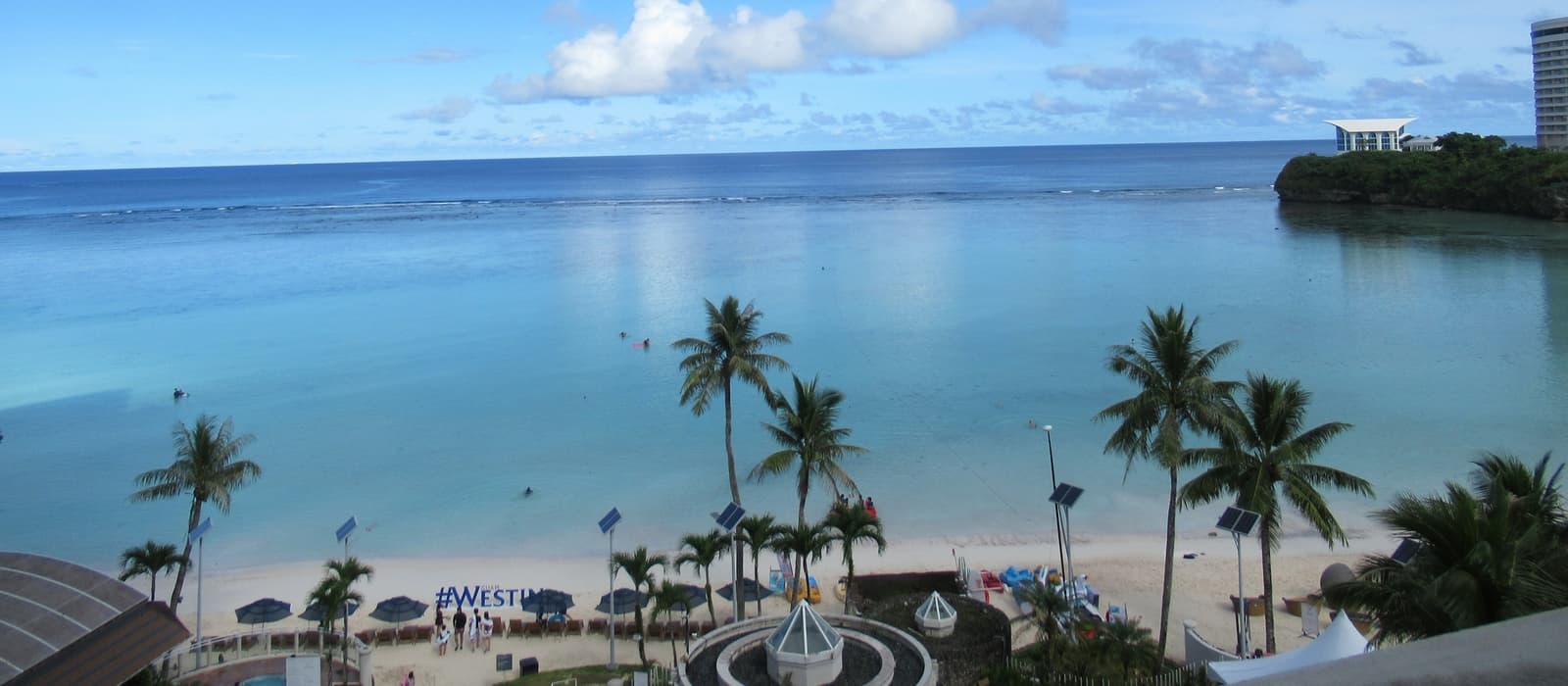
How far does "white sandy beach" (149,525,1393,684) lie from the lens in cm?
2253

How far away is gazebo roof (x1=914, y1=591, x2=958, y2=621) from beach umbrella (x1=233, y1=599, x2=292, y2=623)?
12.8 metres

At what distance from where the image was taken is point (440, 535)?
30547 millimetres

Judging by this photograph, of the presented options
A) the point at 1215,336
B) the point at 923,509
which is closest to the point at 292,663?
the point at 923,509

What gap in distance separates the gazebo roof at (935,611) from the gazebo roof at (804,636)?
4437mm

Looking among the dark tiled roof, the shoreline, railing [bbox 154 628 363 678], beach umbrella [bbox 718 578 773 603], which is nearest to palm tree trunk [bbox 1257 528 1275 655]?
the shoreline

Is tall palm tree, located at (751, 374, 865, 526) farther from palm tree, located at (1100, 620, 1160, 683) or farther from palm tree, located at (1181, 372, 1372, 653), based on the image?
palm tree, located at (1181, 372, 1372, 653)

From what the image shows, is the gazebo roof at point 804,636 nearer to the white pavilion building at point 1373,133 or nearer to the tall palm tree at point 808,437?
the tall palm tree at point 808,437

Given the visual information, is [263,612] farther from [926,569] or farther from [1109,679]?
[1109,679]

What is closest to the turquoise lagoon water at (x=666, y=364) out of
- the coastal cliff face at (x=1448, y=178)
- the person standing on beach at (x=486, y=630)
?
the coastal cliff face at (x=1448, y=178)

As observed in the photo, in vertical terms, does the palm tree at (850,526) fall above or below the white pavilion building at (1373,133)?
below

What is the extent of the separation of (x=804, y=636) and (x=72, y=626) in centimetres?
1009

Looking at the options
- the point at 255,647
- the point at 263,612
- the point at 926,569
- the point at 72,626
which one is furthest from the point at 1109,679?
the point at 263,612

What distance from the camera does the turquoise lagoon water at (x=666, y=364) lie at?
1277 inches

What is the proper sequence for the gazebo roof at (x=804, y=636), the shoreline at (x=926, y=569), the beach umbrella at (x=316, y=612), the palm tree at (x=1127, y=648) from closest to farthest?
the gazebo roof at (x=804, y=636), the palm tree at (x=1127, y=648), the beach umbrella at (x=316, y=612), the shoreline at (x=926, y=569)
